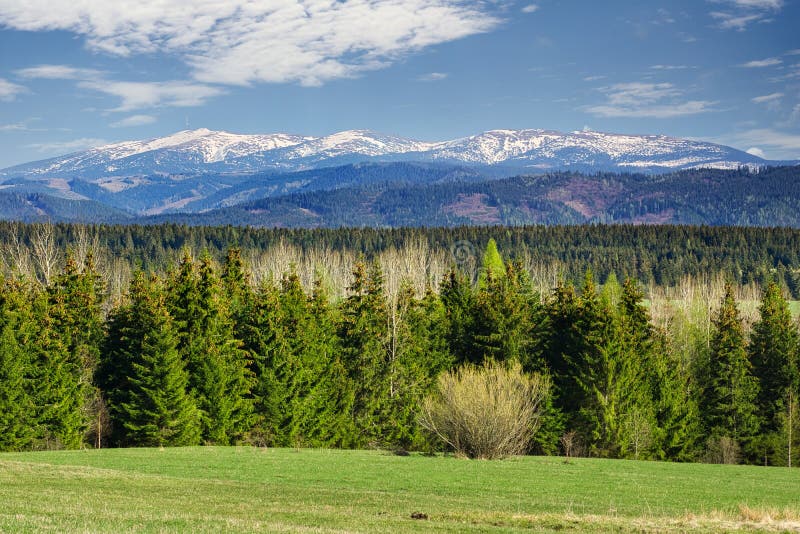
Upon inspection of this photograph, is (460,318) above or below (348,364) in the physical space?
above

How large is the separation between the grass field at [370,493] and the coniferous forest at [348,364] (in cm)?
804

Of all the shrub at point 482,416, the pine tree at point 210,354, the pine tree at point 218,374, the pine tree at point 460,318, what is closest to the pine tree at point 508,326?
the pine tree at point 460,318

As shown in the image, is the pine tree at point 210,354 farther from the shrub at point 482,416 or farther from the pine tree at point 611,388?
the pine tree at point 611,388

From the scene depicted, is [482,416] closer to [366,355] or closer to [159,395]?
[366,355]

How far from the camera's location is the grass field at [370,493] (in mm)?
23203

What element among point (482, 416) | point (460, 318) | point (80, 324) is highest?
point (80, 324)

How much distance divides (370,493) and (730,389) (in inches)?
1850

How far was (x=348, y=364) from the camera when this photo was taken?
68.9 metres

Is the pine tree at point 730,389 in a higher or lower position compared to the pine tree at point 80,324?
lower

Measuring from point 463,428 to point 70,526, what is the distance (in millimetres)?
35381

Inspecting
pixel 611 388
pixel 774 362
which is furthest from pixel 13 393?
pixel 774 362

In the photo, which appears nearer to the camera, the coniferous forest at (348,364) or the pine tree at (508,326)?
the coniferous forest at (348,364)

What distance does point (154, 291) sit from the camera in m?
59.6

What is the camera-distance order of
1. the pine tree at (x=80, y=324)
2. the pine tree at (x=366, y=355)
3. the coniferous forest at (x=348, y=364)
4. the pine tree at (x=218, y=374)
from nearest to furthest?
the coniferous forest at (x=348, y=364)
the pine tree at (x=80, y=324)
the pine tree at (x=218, y=374)
the pine tree at (x=366, y=355)
